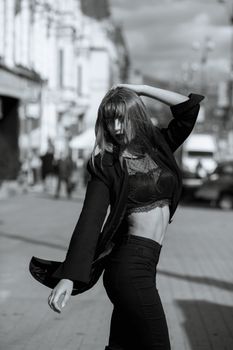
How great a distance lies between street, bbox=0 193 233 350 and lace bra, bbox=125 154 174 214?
2.97 meters

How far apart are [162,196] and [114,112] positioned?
0.45 metres

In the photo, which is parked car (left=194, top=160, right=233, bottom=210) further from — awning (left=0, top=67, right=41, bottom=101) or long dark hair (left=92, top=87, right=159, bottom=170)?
long dark hair (left=92, top=87, right=159, bottom=170)

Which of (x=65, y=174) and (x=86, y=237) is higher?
(x=86, y=237)

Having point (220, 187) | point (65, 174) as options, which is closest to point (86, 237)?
point (220, 187)

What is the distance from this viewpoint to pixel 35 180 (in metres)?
34.2

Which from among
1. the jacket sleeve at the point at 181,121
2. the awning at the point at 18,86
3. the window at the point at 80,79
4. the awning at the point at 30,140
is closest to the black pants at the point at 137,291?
the jacket sleeve at the point at 181,121

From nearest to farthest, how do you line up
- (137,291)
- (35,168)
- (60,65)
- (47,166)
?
(137,291), (47,166), (35,168), (60,65)

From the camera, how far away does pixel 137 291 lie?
12.4 feet

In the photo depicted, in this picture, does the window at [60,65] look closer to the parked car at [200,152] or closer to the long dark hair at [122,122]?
the parked car at [200,152]

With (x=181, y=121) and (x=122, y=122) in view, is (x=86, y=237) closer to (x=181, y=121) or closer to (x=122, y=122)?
(x=122, y=122)

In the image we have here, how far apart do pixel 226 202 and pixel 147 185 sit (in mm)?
21472

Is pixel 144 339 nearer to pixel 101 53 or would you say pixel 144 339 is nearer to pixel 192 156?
pixel 192 156

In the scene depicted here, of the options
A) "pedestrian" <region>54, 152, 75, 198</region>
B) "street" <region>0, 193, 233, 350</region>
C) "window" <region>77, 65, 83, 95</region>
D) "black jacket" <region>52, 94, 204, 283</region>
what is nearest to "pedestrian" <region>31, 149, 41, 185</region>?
"pedestrian" <region>54, 152, 75, 198</region>

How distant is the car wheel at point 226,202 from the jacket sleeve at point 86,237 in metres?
21.5
